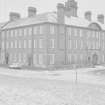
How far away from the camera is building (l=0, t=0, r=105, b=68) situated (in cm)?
3378

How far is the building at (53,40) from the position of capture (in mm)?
33781

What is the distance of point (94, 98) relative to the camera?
38.6 ft

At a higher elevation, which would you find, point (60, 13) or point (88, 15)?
point (88, 15)

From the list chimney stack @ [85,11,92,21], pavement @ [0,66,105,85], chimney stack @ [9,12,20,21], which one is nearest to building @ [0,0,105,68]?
chimney stack @ [9,12,20,21]

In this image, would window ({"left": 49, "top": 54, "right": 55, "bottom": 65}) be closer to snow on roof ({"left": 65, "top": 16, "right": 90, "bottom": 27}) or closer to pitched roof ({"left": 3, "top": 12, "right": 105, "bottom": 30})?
pitched roof ({"left": 3, "top": 12, "right": 105, "bottom": 30})

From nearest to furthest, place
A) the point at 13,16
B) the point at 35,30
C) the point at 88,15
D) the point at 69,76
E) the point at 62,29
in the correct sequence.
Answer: the point at 69,76, the point at 35,30, the point at 62,29, the point at 13,16, the point at 88,15

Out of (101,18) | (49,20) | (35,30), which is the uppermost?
(101,18)

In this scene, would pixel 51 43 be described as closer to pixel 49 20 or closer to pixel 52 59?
pixel 52 59

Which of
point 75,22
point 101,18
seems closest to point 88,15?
point 101,18

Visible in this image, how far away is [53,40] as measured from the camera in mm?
34062

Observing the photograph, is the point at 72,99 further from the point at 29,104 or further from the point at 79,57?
the point at 79,57

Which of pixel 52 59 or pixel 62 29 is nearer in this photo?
pixel 52 59

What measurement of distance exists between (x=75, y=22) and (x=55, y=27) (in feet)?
24.6

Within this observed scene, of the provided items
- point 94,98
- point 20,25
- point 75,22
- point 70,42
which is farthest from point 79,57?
point 94,98
